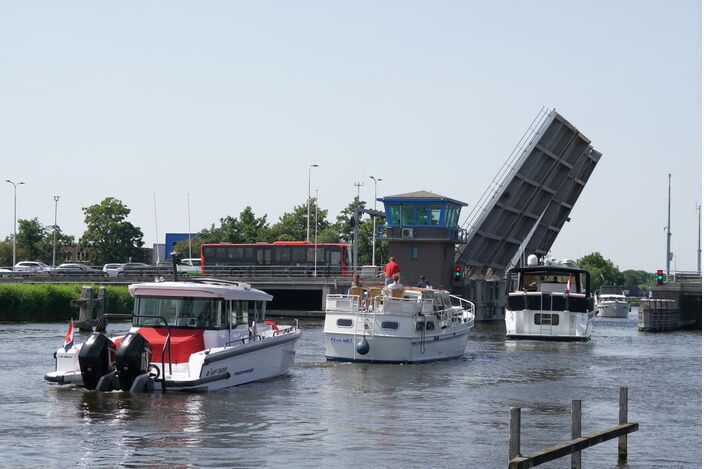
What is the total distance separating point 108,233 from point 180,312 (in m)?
94.9

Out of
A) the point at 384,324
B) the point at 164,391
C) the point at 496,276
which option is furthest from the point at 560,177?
the point at 164,391

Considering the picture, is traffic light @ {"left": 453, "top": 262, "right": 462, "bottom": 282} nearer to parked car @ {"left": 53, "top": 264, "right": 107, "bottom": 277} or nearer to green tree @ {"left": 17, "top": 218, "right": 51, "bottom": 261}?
parked car @ {"left": 53, "top": 264, "right": 107, "bottom": 277}

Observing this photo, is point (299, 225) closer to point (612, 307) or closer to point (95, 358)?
point (612, 307)

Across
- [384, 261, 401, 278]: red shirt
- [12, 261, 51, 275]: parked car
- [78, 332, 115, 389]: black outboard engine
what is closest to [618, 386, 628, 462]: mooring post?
[78, 332, 115, 389]: black outboard engine

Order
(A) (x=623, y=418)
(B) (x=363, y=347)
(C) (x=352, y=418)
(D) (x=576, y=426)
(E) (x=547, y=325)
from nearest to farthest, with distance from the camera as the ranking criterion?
(D) (x=576, y=426) → (A) (x=623, y=418) → (C) (x=352, y=418) → (B) (x=363, y=347) → (E) (x=547, y=325)

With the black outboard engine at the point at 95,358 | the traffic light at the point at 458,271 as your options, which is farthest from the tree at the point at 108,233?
the black outboard engine at the point at 95,358

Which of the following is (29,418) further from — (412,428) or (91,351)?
(412,428)

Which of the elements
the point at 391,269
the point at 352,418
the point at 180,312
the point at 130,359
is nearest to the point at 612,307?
the point at 391,269

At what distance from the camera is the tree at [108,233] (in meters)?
119

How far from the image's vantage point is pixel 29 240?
131000 mm

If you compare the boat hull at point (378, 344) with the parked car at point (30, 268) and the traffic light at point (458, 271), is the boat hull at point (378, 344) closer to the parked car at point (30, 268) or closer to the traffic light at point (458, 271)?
the traffic light at point (458, 271)

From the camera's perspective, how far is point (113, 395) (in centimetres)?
2481

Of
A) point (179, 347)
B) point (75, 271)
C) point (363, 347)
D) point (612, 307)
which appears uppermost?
point (75, 271)

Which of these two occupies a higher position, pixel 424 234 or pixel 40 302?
pixel 424 234
